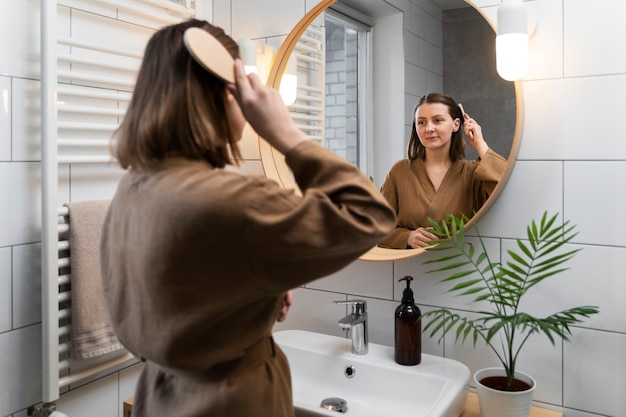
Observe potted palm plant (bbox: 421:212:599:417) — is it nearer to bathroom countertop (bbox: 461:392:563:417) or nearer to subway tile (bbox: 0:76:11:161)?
bathroom countertop (bbox: 461:392:563:417)

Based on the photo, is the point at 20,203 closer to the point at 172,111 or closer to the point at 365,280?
the point at 172,111

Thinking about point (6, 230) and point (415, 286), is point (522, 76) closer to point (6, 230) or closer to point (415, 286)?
point (415, 286)

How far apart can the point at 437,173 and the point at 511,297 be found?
0.38m

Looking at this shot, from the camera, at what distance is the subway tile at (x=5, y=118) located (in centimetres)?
114

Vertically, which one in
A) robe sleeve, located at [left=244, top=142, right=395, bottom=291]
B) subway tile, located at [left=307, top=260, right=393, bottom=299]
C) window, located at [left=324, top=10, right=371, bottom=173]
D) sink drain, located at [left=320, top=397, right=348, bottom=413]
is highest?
window, located at [left=324, top=10, right=371, bottom=173]

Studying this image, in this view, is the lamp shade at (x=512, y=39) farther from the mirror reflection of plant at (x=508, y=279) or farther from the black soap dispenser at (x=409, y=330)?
the black soap dispenser at (x=409, y=330)

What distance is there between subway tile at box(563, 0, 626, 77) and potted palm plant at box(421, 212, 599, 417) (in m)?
0.33

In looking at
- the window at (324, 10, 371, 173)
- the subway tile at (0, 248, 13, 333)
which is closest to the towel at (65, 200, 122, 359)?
the subway tile at (0, 248, 13, 333)

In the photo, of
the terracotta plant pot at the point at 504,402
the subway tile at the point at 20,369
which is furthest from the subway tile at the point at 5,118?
the terracotta plant pot at the point at 504,402

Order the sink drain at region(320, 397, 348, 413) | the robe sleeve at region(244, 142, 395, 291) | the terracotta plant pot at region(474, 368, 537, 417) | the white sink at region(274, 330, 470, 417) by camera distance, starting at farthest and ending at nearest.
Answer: the sink drain at region(320, 397, 348, 413) → the white sink at region(274, 330, 470, 417) → the terracotta plant pot at region(474, 368, 537, 417) → the robe sleeve at region(244, 142, 395, 291)

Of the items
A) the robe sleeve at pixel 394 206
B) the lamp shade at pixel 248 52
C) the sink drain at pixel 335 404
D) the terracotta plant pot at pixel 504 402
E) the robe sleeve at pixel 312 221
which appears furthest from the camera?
the lamp shade at pixel 248 52

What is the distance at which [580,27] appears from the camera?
1.17 m

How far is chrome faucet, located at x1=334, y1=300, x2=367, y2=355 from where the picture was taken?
4.52ft

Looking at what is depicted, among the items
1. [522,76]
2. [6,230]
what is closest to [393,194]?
[522,76]
